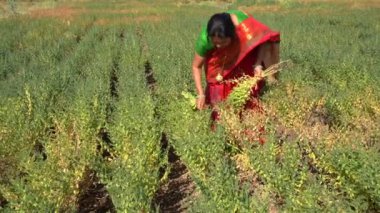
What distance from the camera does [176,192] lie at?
4492 millimetres

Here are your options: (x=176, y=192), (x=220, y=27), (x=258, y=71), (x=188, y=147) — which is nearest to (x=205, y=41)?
(x=220, y=27)

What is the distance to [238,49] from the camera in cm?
446

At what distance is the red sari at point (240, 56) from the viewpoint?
436cm

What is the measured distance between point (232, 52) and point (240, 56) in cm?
8

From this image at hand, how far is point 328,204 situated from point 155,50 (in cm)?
817

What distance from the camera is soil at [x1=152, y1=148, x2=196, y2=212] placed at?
13.7ft

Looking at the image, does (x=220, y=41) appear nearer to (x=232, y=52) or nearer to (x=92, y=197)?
(x=232, y=52)

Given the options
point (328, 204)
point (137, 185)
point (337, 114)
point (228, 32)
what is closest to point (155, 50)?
point (337, 114)

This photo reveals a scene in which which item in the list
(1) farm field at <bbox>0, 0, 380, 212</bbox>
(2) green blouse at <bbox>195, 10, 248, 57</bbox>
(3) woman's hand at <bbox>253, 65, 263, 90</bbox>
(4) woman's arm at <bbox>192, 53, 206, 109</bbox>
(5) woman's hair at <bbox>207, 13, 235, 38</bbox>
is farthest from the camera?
(4) woman's arm at <bbox>192, 53, 206, 109</bbox>

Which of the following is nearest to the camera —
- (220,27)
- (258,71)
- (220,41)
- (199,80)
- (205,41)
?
(220,27)

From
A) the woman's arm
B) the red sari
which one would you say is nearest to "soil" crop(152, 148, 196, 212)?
the woman's arm

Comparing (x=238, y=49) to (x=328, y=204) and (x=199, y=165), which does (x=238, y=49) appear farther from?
(x=328, y=204)

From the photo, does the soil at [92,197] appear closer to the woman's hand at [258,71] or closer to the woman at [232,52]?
the woman at [232,52]

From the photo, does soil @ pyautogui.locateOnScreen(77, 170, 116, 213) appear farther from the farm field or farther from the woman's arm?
the woman's arm
